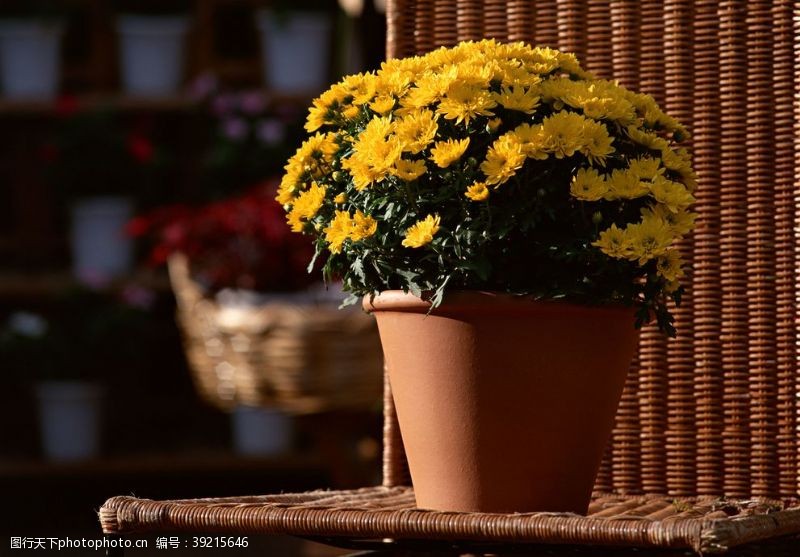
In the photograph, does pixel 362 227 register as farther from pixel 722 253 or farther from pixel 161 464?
pixel 161 464

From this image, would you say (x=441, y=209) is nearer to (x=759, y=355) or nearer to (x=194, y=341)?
(x=759, y=355)

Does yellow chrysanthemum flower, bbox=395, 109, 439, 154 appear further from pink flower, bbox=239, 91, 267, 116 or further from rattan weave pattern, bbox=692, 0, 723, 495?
pink flower, bbox=239, 91, 267, 116

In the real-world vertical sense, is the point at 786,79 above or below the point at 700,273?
above

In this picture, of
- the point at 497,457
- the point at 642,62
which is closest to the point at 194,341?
the point at 642,62

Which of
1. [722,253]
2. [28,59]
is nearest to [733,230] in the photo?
[722,253]

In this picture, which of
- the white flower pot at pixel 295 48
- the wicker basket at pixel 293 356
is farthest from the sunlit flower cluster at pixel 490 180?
the white flower pot at pixel 295 48

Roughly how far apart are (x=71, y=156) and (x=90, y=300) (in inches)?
14.8

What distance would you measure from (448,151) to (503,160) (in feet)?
0.13

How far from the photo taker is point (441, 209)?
92 cm

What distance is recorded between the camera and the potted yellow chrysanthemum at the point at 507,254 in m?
0.91

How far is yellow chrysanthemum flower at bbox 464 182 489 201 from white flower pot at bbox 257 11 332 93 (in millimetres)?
2397

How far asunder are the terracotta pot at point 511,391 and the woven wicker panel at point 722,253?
27 centimetres

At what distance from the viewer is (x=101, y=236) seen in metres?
3.19

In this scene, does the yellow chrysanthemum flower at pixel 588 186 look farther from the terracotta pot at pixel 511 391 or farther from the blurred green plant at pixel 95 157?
the blurred green plant at pixel 95 157
